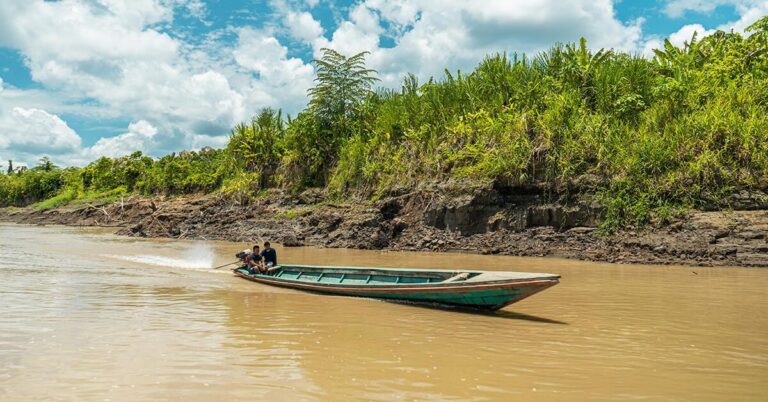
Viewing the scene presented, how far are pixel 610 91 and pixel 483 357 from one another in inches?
616

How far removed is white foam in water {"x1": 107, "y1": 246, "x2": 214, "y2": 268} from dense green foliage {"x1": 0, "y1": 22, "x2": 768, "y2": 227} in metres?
7.86

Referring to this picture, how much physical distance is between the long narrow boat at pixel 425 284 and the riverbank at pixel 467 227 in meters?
7.42

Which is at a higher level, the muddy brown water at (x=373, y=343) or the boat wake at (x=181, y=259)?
the boat wake at (x=181, y=259)

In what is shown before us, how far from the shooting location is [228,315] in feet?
24.9

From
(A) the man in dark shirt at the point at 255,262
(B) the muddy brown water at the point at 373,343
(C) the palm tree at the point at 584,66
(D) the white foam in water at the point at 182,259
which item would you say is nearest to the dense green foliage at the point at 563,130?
(C) the palm tree at the point at 584,66

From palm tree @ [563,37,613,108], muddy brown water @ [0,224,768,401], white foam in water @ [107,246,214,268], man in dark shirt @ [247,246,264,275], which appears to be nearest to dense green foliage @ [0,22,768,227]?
palm tree @ [563,37,613,108]

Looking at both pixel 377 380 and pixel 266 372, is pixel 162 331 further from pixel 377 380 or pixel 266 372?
pixel 377 380

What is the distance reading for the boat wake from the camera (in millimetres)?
14624

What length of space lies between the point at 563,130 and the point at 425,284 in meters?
11.3

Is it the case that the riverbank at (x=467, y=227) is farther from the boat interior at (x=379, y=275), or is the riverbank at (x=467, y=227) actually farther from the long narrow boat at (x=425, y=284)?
the long narrow boat at (x=425, y=284)

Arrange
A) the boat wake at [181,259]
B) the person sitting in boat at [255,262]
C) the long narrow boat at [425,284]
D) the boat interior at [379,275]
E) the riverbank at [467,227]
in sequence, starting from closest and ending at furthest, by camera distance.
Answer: the long narrow boat at [425,284] → the boat interior at [379,275] → the person sitting in boat at [255,262] → the riverbank at [467,227] → the boat wake at [181,259]

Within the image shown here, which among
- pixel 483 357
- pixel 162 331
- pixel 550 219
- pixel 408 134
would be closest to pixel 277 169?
pixel 408 134

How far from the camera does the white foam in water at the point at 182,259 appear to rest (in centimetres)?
1469

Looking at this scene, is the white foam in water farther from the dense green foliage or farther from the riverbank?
the dense green foliage
